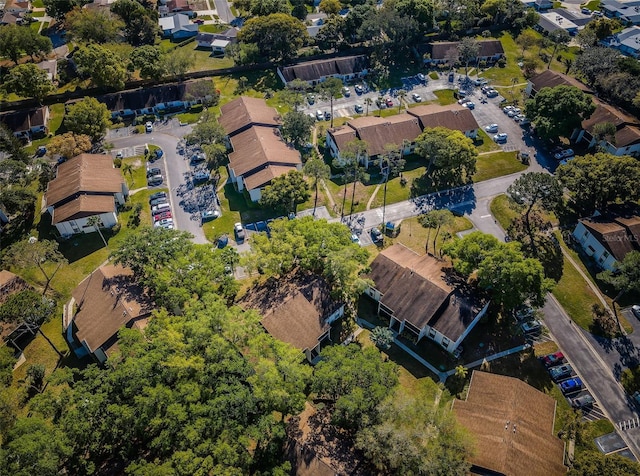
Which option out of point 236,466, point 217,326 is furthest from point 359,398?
point 217,326

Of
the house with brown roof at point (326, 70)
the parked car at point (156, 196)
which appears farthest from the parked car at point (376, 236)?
the house with brown roof at point (326, 70)

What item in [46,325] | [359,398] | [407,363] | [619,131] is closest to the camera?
[359,398]

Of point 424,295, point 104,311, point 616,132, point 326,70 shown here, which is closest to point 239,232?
point 104,311

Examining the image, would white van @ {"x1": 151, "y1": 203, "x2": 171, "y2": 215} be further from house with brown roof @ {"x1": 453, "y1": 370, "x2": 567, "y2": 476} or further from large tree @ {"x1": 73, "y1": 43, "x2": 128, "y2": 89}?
house with brown roof @ {"x1": 453, "y1": 370, "x2": 567, "y2": 476}

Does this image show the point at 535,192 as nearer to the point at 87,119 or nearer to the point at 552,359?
the point at 552,359

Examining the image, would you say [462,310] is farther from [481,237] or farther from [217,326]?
[217,326]

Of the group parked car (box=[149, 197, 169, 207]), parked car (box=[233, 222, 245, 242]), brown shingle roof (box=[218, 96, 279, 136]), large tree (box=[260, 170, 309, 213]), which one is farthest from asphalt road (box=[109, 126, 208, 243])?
large tree (box=[260, 170, 309, 213])
